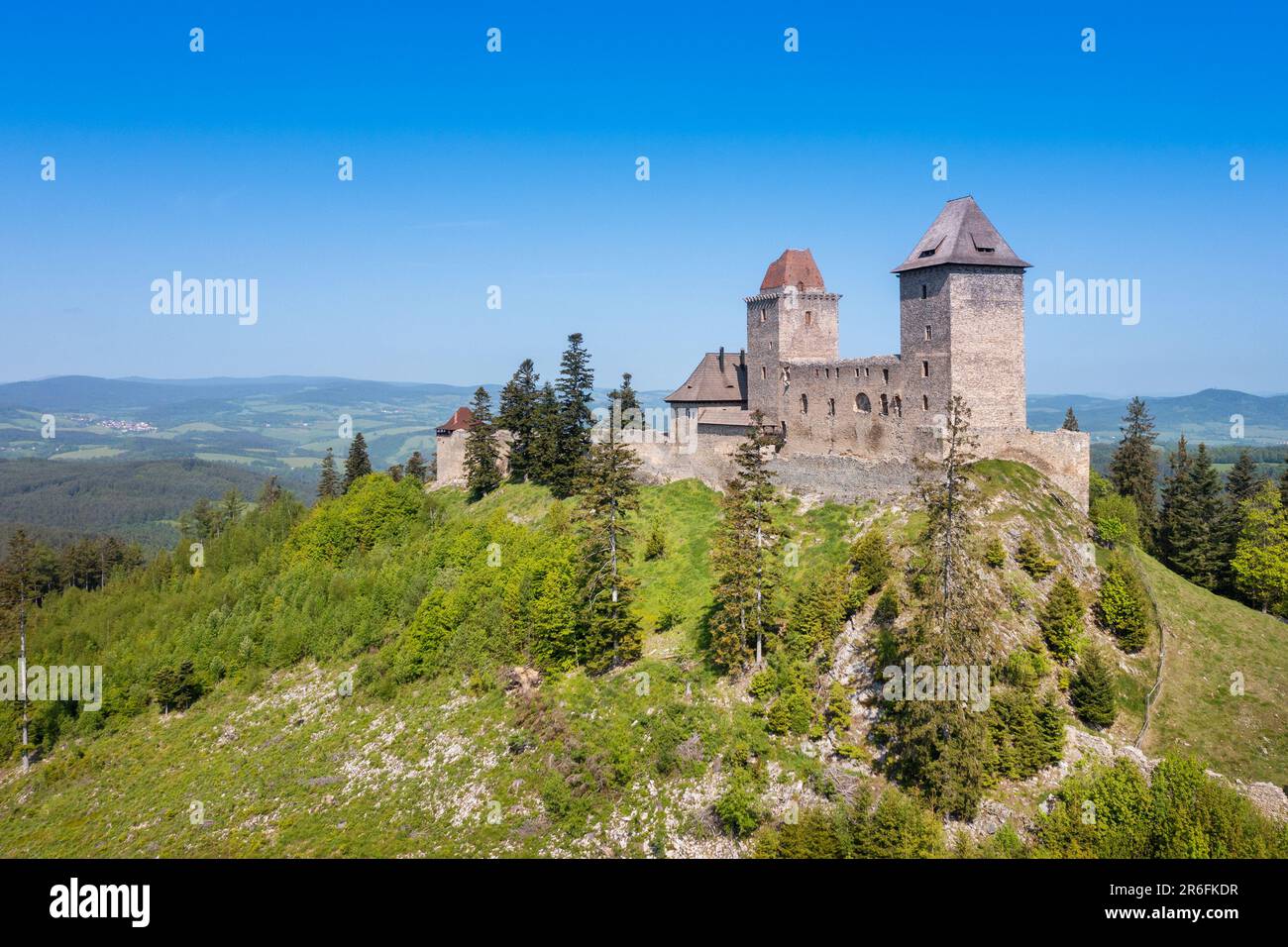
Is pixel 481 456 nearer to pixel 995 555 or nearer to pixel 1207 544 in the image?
pixel 995 555

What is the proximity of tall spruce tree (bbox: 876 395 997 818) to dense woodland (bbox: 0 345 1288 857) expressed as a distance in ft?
0.29

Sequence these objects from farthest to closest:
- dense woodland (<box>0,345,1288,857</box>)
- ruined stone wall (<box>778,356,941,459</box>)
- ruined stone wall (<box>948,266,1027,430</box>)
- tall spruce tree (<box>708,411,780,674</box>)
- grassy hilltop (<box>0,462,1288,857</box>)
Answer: ruined stone wall (<box>778,356,941,459</box>)
ruined stone wall (<box>948,266,1027,430</box>)
tall spruce tree (<box>708,411,780,674</box>)
grassy hilltop (<box>0,462,1288,857</box>)
dense woodland (<box>0,345,1288,857</box>)

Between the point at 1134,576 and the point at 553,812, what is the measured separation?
91.4ft

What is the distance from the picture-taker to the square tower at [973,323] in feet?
146

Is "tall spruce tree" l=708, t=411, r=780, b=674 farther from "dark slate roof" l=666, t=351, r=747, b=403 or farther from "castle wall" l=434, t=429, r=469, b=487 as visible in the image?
"castle wall" l=434, t=429, r=469, b=487

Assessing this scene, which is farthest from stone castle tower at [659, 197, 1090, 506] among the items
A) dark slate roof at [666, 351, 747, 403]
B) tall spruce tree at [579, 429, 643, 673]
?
tall spruce tree at [579, 429, 643, 673]

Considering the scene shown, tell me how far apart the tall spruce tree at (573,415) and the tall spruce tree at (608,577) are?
52.3 feet

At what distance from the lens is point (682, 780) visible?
3338 centimetres

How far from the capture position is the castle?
44.6 m

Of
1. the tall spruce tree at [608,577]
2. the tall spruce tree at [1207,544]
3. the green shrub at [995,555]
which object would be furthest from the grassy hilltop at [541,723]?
the tall spruce tree at [1207,544]

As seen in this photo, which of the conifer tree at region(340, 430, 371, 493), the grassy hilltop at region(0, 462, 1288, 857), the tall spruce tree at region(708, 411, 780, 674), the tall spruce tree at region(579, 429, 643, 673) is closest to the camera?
the grassy hilltop at region(0, 462, 1288, 857)

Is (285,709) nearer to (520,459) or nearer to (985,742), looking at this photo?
(520,459)

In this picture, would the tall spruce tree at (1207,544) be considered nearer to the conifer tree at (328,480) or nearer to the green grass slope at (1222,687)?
the green grass slope at (1222,687)

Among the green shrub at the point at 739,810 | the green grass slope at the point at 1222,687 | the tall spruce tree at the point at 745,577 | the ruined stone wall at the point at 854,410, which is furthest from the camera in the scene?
the ruined stone wall at the point at 854,410
